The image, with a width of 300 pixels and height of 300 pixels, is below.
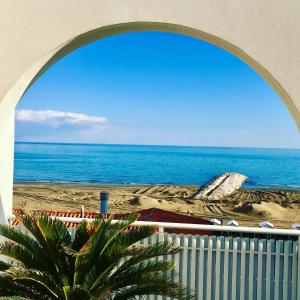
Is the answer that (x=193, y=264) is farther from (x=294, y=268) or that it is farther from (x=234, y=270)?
(x=294, y=268)

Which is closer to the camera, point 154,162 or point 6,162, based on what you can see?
point 6,162

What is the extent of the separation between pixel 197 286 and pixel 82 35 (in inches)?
99.3

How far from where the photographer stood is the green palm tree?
4.02 meters

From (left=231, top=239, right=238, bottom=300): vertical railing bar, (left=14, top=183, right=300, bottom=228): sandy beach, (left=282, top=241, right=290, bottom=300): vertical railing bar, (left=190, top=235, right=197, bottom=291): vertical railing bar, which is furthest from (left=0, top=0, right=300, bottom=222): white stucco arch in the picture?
(left=14, top=183, right=300, bottom=228): sandy beach

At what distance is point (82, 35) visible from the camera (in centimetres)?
465

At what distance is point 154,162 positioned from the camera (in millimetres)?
50906

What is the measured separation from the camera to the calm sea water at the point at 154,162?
1925 inches

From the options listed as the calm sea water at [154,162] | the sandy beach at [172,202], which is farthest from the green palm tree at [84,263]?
the calm sea water at [154,162]

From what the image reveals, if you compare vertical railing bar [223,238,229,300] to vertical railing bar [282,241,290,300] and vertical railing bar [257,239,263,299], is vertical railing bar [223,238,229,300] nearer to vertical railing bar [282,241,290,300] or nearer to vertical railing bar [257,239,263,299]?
vertical railing bar [257,239,263,299]

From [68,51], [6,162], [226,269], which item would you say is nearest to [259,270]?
[226,269]

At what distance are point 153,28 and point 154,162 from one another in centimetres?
4620

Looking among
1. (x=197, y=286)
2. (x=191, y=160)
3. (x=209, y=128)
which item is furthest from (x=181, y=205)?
(x=197, y=286)

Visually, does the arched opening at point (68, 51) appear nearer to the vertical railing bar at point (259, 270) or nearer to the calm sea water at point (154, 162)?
the vertical railing bar at point (259, 270)

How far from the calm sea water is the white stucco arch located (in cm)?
4347
